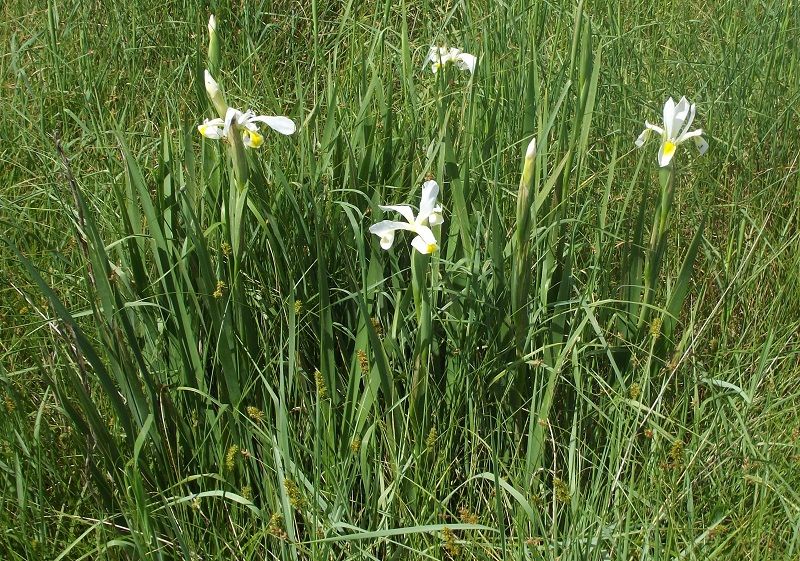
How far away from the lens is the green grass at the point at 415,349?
146 centimetres

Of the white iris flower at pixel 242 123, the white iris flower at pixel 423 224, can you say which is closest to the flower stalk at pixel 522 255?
the white iris flower at pixel 423 224

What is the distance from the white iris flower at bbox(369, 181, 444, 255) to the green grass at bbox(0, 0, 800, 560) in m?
0.06

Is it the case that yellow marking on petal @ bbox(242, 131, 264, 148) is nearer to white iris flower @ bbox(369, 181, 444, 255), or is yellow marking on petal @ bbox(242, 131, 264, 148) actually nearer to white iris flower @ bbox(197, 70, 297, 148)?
white iris flower @ bbox(197, 70, 297, 148)

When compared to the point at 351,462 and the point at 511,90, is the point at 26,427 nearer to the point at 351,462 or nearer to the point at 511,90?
the point at 351,462

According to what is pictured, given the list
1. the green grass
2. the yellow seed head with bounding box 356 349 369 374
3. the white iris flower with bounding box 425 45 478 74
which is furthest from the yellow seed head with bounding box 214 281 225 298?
the white iris flower with bounding box 425 45 478 74

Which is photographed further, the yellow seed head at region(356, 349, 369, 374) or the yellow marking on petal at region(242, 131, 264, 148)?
the yellow marking on petal at region(242, 131, 264, 148)

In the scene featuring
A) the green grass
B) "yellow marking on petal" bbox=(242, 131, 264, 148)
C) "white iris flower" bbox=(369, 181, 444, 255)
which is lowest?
the green grass

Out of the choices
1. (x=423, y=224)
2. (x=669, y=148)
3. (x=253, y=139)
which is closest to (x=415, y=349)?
(x=423, y=224)

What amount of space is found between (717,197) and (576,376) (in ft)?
3.00

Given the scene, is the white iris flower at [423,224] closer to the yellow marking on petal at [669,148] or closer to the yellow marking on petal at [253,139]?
the yellow marking on petal at [253,139]

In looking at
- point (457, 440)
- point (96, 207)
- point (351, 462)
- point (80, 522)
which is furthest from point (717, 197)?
point (80, 522)

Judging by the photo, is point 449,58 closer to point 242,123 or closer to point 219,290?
point 242,123

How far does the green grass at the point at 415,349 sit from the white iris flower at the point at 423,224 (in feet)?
0.19

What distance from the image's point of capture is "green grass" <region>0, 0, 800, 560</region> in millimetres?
1459
